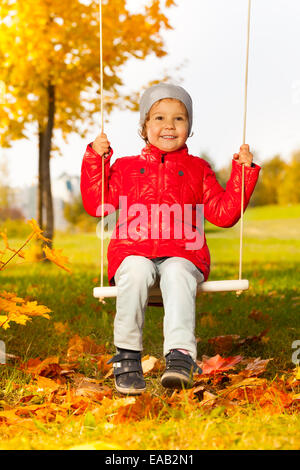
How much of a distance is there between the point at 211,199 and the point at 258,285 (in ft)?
8.48

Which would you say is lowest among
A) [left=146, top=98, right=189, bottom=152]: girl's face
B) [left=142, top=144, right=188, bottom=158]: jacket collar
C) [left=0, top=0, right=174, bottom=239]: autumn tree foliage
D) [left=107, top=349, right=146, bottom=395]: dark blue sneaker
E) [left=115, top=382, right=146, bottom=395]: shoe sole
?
[left=115, top=382, right=146, bottom=395]: shoe sole

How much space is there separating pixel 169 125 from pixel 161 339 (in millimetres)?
1349

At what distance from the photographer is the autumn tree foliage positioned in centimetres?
590

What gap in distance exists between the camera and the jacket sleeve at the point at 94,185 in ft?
9.00

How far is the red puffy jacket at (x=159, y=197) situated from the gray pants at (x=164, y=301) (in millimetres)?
135

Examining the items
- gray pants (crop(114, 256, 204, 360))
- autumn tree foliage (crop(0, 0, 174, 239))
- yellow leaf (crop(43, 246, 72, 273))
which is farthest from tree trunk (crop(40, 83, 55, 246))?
gray pants (crop(114, 256, 204, 360))

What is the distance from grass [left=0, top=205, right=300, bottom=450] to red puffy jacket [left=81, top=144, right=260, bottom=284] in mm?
492

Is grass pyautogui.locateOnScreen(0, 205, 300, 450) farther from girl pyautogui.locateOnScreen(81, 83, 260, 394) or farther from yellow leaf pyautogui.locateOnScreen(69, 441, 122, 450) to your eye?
girl pyautogui.locateOnScreen(81, 83, 260, 394)

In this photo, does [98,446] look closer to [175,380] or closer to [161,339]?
[175,380]

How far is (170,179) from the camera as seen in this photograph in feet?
9.10

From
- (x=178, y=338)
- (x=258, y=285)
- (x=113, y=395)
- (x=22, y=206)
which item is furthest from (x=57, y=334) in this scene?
(x=22, y=206)

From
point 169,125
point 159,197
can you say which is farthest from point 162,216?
point 169,125

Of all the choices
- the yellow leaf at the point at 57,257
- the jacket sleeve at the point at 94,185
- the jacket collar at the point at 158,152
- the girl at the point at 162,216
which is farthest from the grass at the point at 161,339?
the jacket collar at the point at 158,152
